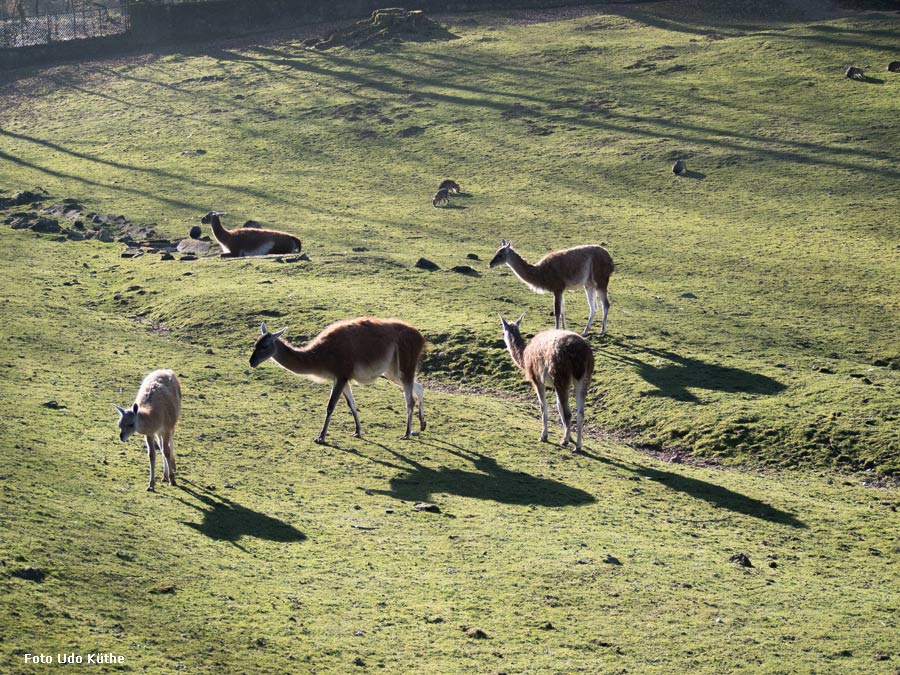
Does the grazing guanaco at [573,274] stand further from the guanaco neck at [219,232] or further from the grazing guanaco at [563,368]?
the guanaco neck at [219,232]

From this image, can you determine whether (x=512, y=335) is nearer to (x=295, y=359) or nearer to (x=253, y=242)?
(x=295, y=359)

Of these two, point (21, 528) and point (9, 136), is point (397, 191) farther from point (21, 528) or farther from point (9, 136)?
point (21, 528)

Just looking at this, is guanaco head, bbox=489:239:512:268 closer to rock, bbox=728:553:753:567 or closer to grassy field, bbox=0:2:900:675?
grassy field, bbox=0:2:900:675

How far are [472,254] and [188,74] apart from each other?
28467 millimetres

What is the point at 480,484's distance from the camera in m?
12.8

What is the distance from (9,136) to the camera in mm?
42312

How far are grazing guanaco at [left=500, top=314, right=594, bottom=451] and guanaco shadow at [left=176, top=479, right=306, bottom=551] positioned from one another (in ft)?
15.0

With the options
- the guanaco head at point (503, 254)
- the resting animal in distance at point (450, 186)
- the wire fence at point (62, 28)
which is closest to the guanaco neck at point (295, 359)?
the guanaco head at point (503, 254)

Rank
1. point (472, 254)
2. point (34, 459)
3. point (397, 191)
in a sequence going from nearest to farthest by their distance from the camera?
point (34, 459) < point (472, 254) < point (397, 191)

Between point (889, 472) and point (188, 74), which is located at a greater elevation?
point (188, 74)

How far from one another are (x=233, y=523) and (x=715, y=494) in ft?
18.6

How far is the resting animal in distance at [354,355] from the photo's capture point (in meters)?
13.9

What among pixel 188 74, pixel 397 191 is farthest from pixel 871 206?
pixel 188 74

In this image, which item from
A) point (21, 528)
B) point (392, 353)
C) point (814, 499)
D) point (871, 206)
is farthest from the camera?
point (871, 206)
